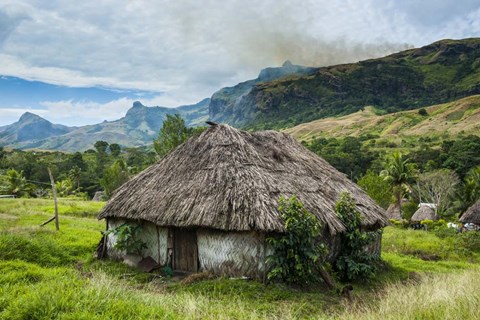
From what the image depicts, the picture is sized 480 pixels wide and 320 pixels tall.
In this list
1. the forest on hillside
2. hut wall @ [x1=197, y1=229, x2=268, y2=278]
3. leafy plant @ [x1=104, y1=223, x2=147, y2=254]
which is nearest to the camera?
hut wall @ [x1=197, y1=229, x2=268, y2=278]

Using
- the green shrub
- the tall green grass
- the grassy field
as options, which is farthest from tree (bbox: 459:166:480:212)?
the tall green grass

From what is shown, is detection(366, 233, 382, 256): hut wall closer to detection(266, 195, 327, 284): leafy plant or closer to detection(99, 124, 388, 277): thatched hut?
detection(99, 124, 388, 277): thatched hut

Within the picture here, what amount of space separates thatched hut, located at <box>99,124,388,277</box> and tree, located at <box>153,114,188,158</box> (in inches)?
987

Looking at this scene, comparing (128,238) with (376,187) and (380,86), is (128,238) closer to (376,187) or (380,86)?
(376,187)

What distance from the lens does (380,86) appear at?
14162 cm

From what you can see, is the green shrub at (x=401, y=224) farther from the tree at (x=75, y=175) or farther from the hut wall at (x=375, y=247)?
the tree at (x=75, y=175)

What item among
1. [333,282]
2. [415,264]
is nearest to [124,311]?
[333,282]

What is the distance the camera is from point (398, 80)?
140 m

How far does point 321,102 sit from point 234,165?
468ft

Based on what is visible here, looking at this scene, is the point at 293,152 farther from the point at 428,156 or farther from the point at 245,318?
the point at 428,156

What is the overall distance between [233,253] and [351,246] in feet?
11.9

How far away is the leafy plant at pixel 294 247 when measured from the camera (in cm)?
891

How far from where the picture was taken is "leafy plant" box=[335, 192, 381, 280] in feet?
34.4

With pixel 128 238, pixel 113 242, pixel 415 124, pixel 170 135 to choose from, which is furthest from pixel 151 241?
pixel 415 124
